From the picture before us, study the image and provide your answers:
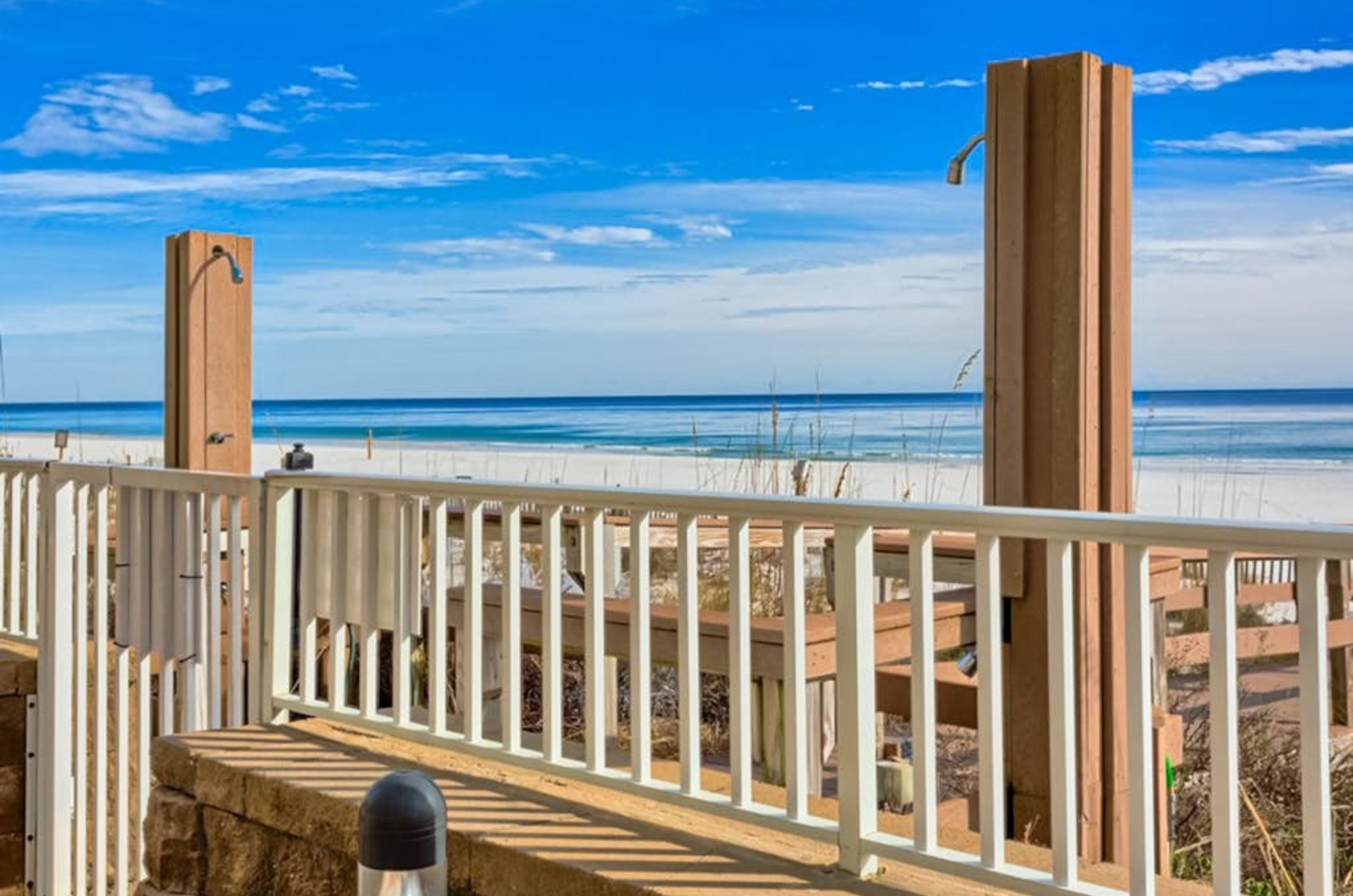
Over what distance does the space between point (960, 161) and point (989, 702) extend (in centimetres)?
190

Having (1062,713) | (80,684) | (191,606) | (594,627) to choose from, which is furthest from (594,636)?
(80,684)

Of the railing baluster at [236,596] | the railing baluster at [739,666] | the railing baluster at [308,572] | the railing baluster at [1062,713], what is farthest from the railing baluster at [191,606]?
the railing baluster at [1062,713]

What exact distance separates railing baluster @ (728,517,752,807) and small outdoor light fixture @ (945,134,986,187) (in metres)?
1.44

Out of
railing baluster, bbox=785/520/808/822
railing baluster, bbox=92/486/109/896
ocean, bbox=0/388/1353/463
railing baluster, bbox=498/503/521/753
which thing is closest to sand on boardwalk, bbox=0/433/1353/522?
ocean, bbox=0/388/1353/463

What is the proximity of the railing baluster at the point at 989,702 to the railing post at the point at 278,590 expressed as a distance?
1978 mm

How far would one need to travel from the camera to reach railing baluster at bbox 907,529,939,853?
92.2 inches

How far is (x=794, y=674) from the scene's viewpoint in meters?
2.50

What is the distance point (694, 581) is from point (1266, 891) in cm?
239

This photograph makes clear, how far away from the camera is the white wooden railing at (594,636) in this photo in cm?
206

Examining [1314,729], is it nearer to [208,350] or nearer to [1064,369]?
[1064,369]

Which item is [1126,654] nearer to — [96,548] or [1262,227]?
[96,548]

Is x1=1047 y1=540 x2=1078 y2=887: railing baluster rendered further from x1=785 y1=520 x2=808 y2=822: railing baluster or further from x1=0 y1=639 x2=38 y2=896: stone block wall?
x1=0 y1=639 x2=38 y2=896: stone block wall

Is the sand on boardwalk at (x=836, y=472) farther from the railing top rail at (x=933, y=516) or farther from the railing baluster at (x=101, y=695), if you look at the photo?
the railing top rail at (x=933, y=516)

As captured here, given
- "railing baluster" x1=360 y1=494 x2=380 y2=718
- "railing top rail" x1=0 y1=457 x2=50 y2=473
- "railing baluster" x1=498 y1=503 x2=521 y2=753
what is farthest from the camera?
"railing top rail" x1=0 y1=457 x2=50 y2=473
